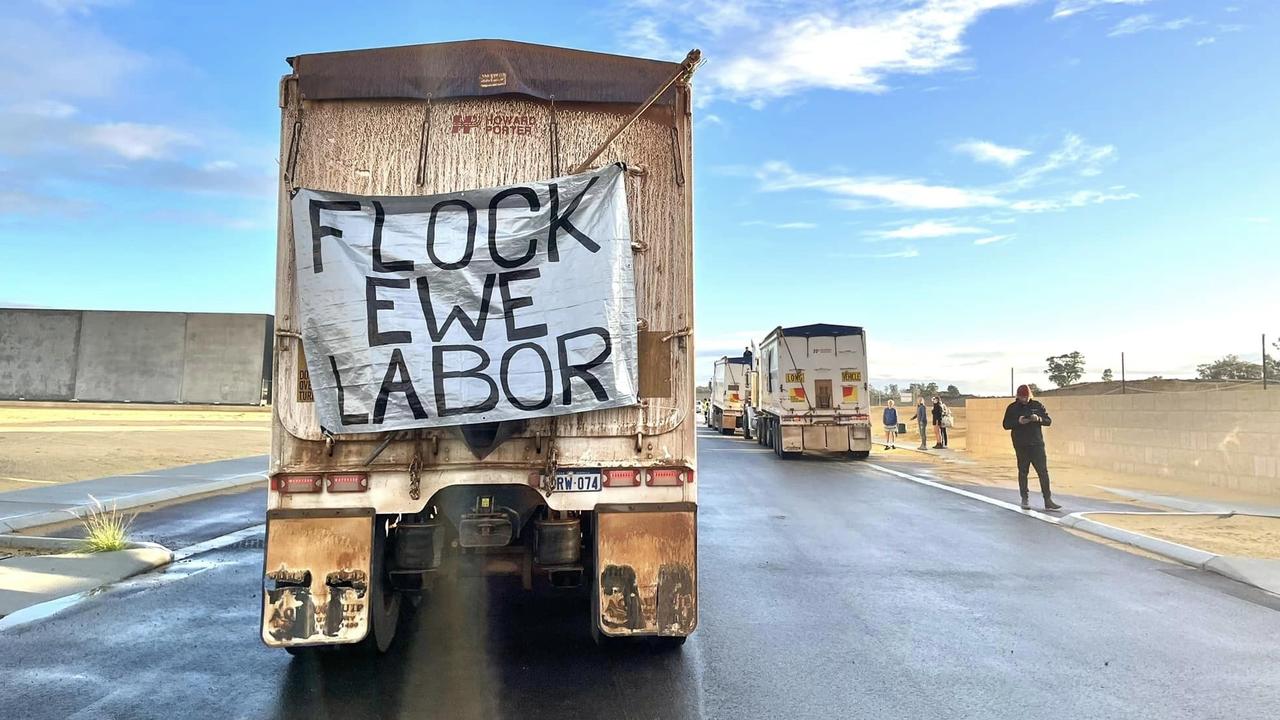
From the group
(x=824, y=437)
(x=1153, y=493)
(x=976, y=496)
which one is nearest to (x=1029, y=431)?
(x=976, y=496)

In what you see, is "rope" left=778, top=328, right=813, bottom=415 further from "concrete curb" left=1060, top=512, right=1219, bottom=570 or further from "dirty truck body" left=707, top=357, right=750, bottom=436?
"dirty truck body" left=707, top=357, right=750, bottom=436

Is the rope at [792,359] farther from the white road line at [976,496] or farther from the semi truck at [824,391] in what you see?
the white road line at [976,496]

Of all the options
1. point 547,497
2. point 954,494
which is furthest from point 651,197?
point 954,494

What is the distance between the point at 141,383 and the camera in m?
47.3

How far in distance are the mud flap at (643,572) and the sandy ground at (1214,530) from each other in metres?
7.32

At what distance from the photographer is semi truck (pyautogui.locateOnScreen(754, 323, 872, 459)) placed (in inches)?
909

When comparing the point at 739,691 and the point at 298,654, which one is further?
the point at 298,654

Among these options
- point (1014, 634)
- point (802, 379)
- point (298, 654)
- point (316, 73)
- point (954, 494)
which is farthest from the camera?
point (802, 379)

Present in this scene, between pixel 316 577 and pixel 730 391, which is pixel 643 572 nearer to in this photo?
pixel 316 577

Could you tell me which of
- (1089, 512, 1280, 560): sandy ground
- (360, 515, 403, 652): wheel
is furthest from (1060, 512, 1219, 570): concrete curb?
(360, 515, 403, 652): wheel

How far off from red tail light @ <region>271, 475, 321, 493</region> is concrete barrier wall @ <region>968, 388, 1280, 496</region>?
15608 millimetres

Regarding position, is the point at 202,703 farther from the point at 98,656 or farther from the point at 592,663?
the point at 592,663

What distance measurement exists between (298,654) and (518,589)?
2166 millimetres

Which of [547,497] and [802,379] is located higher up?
[802,379]
